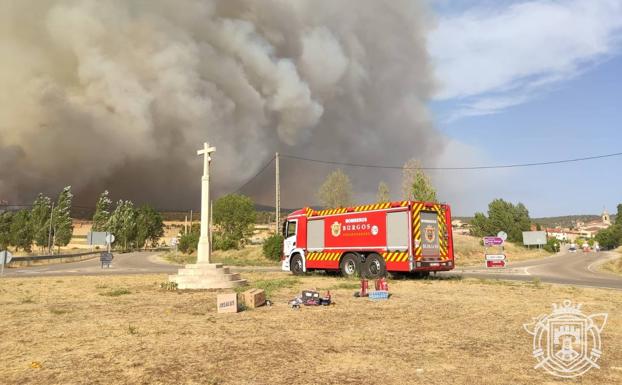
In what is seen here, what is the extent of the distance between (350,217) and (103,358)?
15.6 metres

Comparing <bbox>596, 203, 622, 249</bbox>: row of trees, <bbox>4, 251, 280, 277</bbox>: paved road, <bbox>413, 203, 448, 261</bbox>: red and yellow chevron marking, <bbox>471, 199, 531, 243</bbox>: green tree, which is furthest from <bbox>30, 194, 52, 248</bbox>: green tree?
<bbox>596, 203, 622, 249</bbox>: row of trees

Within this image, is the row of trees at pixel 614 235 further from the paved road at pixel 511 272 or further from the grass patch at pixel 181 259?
the grass patch at pixel 181 259

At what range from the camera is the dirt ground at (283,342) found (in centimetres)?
506

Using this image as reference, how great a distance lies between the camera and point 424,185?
49562 millimetres

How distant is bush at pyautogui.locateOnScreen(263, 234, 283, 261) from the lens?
1592 inches

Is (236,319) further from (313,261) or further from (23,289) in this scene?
(313,261)

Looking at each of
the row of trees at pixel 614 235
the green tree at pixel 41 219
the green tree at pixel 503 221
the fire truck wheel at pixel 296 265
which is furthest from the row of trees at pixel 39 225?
the row of trees at pixel 614 235

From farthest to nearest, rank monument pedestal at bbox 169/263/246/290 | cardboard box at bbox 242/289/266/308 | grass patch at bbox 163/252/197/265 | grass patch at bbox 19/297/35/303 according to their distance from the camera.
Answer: grass patch at bbox 163/252/197/265, monument pedestal at bbox 169/263/246/290, grass patch at bbox 19/297/35/303, cardboard box at bbox 242/289/266/308

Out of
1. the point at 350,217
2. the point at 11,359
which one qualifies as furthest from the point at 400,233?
the point at 11,359

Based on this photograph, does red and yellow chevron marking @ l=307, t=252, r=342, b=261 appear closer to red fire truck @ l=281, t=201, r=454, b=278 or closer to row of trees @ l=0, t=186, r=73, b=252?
red fire truck @ l=281, t=201, r=454, b=278

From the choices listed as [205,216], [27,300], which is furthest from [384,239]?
[27,300]

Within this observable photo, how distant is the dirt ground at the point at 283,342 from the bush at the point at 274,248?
28.4 m

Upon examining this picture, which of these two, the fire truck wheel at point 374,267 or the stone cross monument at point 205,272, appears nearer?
the stone cross monument at point 205,272

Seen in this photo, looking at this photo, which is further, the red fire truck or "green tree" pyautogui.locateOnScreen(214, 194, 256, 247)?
"green tree" pyautogui.locateOnScreen(214, 194, 256, 247)
